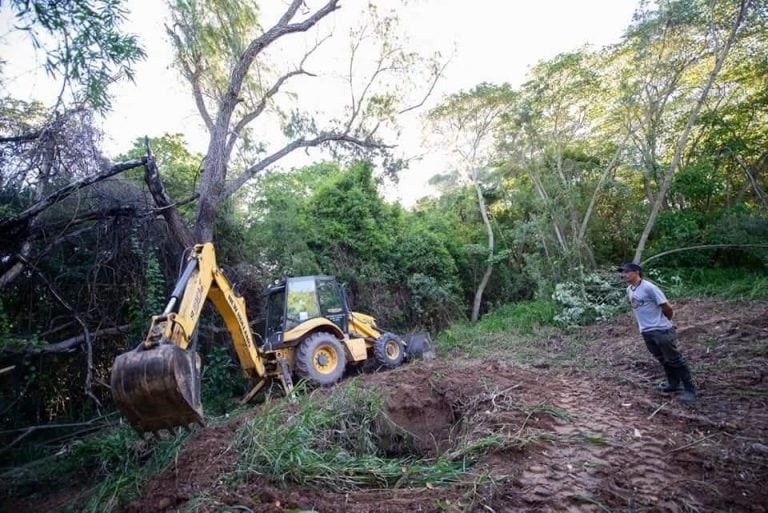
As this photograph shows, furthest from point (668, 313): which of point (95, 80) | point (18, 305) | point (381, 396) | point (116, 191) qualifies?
point (18, 305)

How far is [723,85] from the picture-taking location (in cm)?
1184

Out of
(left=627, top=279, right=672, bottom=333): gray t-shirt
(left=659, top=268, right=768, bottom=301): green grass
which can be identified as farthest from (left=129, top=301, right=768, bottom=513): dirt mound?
(left=659, top=268, right=768, bottom=301): green grass

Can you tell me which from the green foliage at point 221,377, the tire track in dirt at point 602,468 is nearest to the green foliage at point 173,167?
the green foliage at point 221,377

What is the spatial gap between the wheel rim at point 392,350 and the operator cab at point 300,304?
37.1 inches

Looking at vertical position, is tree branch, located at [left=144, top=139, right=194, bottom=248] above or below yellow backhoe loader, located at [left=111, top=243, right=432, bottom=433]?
above

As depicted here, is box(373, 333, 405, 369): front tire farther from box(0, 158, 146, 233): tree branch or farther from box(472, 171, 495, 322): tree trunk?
box(472, 171, 495, 322): tree trunk

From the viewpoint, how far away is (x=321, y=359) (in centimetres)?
614

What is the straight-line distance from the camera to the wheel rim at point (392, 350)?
727cm

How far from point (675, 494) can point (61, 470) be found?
221 inches

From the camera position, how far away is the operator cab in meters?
6.29

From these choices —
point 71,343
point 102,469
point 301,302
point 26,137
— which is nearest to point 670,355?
point 301,302

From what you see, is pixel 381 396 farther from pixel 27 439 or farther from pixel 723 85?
pixel 723 85

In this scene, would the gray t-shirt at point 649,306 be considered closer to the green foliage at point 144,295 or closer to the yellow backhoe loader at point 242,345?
the yellow backhoe loader at point 242,345

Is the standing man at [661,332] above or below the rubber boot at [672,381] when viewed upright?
above
